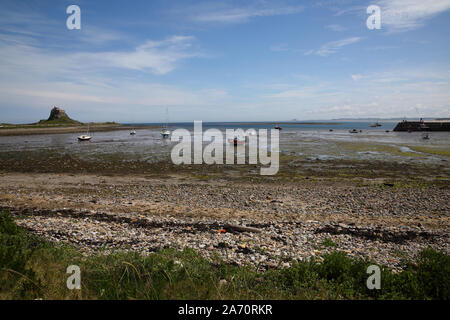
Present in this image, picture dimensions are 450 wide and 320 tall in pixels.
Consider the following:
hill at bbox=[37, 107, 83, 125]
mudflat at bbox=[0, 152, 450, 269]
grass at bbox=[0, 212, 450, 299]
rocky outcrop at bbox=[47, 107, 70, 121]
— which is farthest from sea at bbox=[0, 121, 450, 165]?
rocky outcrop at bbox=[47, 107, 70, 121]

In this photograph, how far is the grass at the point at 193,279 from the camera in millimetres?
5395

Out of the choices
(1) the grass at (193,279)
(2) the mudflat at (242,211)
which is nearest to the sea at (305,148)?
(2) the mudflat at (242,211)

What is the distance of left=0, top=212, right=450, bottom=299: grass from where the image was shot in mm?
5395

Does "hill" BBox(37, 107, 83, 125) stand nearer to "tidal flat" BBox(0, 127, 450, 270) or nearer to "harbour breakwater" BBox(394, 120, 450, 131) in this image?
"tidal flat" BBox(0, 127, 450, 270)

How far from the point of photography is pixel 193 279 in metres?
6.47

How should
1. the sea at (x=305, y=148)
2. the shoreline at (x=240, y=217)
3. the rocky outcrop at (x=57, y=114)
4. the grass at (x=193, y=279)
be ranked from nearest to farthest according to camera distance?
the grass at (x=193, y=279) < the shoreline at (x=240, y=217) < the sea at (x=305, y=148) < the rocky outcrop at (x=57, y=114)

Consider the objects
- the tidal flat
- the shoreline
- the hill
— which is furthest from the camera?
the hill

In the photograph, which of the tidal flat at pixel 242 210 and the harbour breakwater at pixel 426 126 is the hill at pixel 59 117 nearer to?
the tidal flat at pixel 242 210

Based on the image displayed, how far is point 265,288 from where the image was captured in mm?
6379

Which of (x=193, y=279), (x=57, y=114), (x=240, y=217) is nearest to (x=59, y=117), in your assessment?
(x=57, y=114)
